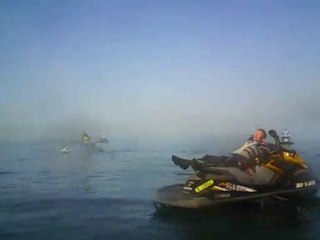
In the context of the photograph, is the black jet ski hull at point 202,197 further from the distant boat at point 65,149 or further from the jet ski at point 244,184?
the distant boat at point 65,149

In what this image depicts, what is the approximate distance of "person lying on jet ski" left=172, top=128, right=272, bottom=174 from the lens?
783 cm

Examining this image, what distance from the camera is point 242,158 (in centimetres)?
805

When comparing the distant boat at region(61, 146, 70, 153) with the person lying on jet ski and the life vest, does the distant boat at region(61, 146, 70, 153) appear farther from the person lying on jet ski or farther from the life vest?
the life vest

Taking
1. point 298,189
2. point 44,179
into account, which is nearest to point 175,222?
point 298,189

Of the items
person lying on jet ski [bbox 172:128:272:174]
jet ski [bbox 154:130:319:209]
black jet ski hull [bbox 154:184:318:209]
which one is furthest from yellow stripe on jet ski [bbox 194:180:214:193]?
person lying on jet ski [bbox 172:128:272:174]

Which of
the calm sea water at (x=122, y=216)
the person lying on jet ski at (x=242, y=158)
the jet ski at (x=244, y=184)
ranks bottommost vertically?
the calm sea water at (x=122, y=216)

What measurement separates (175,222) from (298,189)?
299 cm

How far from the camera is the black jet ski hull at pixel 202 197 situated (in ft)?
23.7

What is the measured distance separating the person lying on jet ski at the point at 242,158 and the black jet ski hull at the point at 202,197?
51cm

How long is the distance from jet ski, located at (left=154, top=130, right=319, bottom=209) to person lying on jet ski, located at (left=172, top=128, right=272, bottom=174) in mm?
41

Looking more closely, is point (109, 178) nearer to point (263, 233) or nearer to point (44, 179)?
point (44, 179)

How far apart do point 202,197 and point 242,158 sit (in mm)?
1276

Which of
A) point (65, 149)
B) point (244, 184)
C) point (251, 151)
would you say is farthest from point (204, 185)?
point (65, 149)

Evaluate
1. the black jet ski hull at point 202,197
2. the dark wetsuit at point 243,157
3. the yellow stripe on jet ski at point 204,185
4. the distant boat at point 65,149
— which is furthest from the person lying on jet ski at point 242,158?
the distant boat at point 65,149
